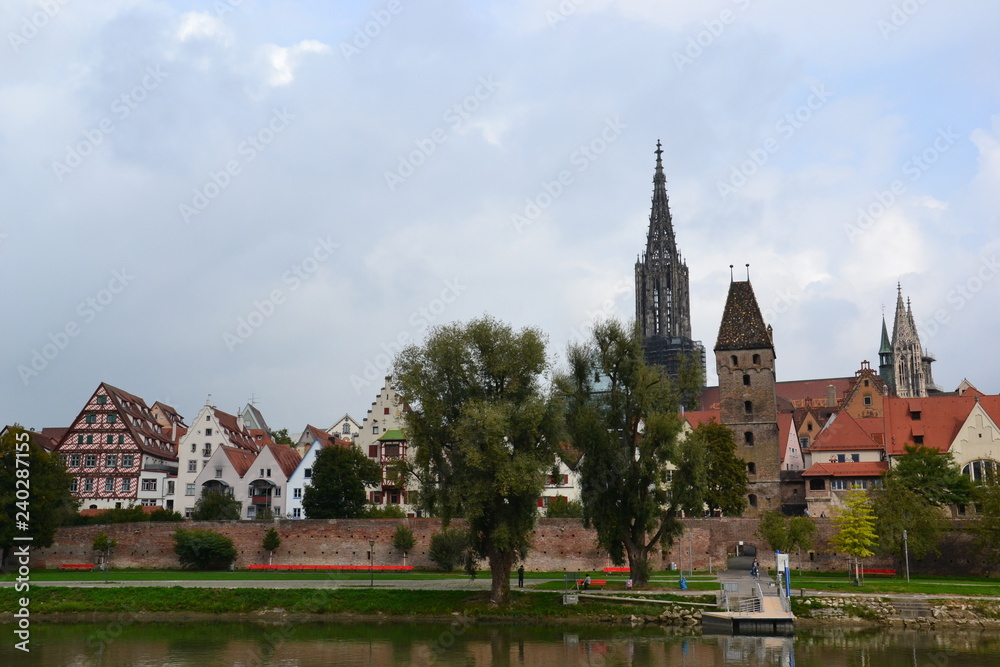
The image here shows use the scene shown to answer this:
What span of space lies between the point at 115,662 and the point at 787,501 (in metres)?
55.7

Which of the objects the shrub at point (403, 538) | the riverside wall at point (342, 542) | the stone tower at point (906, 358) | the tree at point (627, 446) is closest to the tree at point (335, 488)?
the riverside wall at point (342, 542)

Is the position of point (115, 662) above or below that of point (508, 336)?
below

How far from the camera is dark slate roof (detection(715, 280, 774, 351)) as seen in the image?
249 feet

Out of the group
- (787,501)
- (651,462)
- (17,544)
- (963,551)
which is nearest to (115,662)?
(651,462)

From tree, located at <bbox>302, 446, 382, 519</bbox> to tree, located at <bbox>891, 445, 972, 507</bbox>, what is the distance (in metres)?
38.1

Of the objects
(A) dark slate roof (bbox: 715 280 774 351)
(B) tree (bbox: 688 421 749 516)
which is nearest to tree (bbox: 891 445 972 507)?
(B) tree (bbox: 688 421 749 516)

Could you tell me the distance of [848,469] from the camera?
73.4 m

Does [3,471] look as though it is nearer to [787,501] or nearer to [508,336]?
[508,336]

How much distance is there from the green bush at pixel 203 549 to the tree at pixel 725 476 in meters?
33.5

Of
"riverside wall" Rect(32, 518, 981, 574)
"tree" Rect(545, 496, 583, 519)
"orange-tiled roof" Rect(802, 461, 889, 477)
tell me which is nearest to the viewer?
"riverside wall" Rect(32, 518, 981, 574)

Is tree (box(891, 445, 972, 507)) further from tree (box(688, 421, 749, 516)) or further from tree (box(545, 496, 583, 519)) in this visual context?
tree (box(545, 496, 583, 519))

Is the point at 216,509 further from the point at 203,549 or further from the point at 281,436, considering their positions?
the point at 281,436

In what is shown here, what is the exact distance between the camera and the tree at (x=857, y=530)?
171ft

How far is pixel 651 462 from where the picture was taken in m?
46.9
